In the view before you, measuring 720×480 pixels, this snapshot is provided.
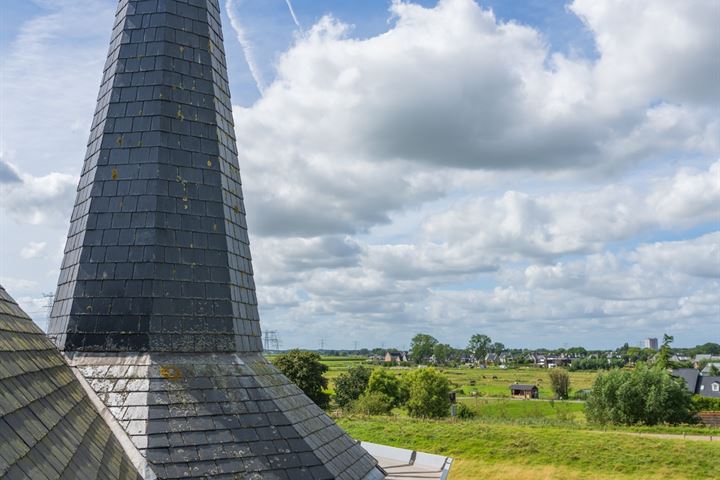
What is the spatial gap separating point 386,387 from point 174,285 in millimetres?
49738

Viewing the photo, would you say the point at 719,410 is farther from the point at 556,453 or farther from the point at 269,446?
the point at 269,446

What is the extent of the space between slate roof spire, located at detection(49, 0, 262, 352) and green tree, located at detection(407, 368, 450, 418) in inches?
1644

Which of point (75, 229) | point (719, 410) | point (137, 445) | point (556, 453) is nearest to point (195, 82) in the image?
point (75, 229)

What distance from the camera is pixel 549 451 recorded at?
29.0m

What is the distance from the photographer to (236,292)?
934 centimetres

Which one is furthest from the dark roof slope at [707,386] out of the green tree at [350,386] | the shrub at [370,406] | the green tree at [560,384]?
the shrub at [370,406]

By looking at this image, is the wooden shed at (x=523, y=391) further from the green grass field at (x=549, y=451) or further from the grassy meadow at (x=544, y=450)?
the green grass field at (x=549, y=451)

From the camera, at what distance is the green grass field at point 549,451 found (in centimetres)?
2694

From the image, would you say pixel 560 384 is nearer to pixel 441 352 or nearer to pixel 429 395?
pixel 429 395

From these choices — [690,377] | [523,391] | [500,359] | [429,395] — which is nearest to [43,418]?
[429,395]

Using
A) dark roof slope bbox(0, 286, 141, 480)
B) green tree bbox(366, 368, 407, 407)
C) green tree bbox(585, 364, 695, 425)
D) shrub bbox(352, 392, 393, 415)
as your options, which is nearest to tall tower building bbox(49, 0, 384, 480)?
dark roof slope bbox(0, 286, 141, 480)

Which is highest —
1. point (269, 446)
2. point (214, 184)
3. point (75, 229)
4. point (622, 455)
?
point (214, 184)

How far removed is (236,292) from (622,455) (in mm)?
25356

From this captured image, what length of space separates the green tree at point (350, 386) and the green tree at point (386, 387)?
3.57 meters
